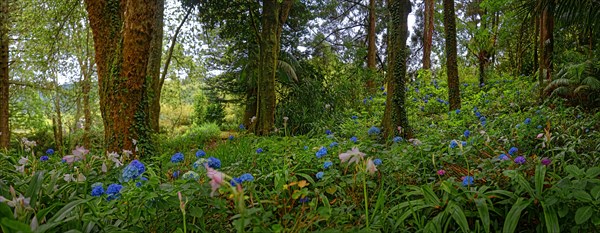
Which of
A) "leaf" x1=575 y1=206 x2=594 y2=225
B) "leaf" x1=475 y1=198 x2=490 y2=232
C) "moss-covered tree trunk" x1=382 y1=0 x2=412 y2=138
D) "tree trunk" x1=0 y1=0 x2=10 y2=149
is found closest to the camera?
"leaf" x1=575 y1=206 x2=594 y2=225

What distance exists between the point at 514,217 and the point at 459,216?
0.20m

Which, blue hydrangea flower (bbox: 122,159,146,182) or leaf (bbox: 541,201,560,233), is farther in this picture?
blue hydrangea flower (bbox: 122,159,146,182)

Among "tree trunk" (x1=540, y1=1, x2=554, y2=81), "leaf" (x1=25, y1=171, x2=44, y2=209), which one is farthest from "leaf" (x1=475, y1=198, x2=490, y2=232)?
"tree trunk" (x1=540, y1=1, x2=554, y2=81)

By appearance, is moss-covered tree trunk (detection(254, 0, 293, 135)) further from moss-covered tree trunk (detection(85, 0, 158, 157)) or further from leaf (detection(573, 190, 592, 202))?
leaf (detection(573, 190, 592, 202))

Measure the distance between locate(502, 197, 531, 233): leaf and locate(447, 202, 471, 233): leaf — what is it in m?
0.14

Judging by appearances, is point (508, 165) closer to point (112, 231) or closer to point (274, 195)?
point (274, 195)

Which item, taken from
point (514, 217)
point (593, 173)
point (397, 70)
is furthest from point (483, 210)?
point (397, 70)

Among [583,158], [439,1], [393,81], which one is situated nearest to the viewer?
[583,158]

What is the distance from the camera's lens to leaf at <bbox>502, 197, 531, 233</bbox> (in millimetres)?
1387

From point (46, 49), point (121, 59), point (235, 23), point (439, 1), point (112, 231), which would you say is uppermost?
point (439, 1)

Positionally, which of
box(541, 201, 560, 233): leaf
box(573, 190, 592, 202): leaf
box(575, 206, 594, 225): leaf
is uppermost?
box(573, 190, 592, 202): leaf

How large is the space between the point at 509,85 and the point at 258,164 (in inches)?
304

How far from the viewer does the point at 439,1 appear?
1653 cm

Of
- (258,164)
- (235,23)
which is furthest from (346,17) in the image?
(258,164)
